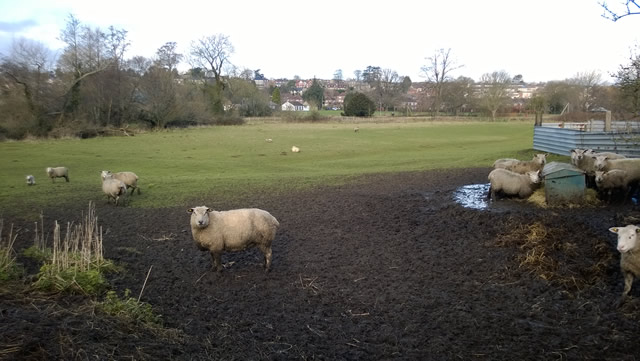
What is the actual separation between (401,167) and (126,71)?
5204cm

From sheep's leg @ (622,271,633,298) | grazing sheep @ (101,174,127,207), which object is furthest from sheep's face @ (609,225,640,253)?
grazing sheep @ (101,174,127,207)

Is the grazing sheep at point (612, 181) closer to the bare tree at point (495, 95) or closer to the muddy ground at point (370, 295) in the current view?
the muddy ground at point (370, 295)

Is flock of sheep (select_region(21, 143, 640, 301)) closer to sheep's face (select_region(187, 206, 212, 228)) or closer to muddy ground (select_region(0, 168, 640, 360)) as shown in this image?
sheep's face (select_region(187, 206, 212, 228))

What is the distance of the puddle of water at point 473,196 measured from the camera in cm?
1456

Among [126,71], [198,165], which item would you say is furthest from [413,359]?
[126,71]

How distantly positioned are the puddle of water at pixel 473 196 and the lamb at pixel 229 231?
7.42m

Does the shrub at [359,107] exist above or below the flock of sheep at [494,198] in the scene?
above

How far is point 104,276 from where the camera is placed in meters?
8.85

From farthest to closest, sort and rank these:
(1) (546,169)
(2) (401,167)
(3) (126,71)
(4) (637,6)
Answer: (3) (126,71) → (2) (401,167) → (1) (546,169) → (4) (637,6)

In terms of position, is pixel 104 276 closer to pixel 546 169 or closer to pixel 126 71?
pixel 546 169

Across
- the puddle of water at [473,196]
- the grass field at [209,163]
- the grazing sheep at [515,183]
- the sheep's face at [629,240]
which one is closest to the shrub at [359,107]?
the grass field at [209,163]

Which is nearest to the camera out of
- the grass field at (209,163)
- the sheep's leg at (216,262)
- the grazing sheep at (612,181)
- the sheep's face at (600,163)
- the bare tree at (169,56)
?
the sheep's leg at (216,262)

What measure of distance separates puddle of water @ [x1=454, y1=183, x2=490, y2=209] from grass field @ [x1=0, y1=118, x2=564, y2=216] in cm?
602

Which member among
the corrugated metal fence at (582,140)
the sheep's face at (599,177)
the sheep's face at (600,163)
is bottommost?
the sheep's face at (599,177)
